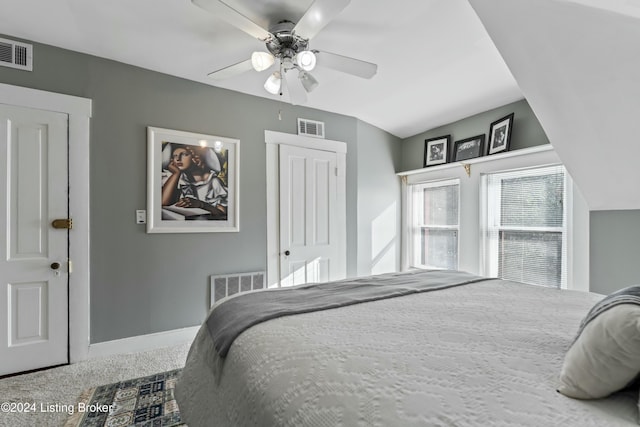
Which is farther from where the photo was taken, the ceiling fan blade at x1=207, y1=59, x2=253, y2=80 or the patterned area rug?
the ceiling fan blade at x1=207, y1=59, x2=253, y2=80

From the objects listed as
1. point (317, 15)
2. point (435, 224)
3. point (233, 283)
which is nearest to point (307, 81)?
point (317, 15)

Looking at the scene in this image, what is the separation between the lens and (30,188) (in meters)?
2.43

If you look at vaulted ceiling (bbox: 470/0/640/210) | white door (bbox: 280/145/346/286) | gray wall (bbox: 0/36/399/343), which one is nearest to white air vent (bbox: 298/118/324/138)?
white door (bbox: 280/145/346/286)

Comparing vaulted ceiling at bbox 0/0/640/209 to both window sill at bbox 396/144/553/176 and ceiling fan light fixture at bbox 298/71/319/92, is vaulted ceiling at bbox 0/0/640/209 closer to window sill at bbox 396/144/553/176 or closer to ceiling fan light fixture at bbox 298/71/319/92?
ceiling fan light fixture at bbox 298/71/319/92

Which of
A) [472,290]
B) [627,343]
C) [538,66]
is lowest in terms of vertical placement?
[472,290]

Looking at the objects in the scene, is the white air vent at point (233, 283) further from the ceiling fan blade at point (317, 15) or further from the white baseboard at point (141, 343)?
the ceiling fan blade at point (317, 15)

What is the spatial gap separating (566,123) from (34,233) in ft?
12.9

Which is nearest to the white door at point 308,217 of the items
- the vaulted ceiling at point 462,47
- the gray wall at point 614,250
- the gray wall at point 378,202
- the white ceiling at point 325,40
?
the gray wall at point 378,202

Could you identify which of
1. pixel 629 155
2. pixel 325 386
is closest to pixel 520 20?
pixel 629 155

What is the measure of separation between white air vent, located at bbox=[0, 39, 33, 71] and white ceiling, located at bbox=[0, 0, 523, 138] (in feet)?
0.24

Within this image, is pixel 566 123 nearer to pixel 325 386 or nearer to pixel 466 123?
pixel 466 123

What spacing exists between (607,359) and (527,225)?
9.15 feet

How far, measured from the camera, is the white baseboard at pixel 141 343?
2.63 metres

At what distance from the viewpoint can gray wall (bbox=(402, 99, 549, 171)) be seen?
2.95 meters
